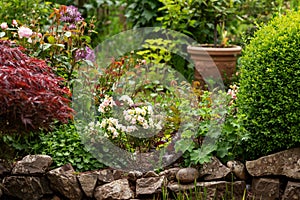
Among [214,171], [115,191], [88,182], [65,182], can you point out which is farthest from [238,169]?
[65,182]

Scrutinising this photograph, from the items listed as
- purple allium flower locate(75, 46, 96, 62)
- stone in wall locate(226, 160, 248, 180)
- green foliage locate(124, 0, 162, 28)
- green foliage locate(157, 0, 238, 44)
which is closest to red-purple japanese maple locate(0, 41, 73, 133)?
purple allium flower locate(75, 46, 96, 62)

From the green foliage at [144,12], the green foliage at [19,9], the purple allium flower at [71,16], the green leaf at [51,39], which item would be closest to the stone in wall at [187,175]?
the green leaf at [51,39]

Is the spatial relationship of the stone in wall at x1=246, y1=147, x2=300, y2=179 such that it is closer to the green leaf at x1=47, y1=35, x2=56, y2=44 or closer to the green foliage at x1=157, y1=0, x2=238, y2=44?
the green leaf at x1=47, y1=35, x2=56, y2=44

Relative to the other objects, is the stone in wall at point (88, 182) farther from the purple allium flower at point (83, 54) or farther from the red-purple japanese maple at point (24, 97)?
the purple allium flower at point (83, 54)

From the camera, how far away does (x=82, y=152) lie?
3662mm

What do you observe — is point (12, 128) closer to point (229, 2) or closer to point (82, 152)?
point (82, 152)

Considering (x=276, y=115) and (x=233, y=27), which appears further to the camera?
(x=233, y=27)

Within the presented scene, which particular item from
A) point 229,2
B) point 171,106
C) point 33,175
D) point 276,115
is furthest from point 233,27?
point 33,175

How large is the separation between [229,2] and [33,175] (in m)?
3.52

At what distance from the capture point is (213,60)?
17.0 feet

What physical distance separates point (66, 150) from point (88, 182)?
0.33 m

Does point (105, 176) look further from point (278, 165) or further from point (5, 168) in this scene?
point (278, 165)

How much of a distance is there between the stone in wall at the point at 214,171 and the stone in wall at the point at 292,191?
42cm

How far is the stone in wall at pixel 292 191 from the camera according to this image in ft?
11.3
